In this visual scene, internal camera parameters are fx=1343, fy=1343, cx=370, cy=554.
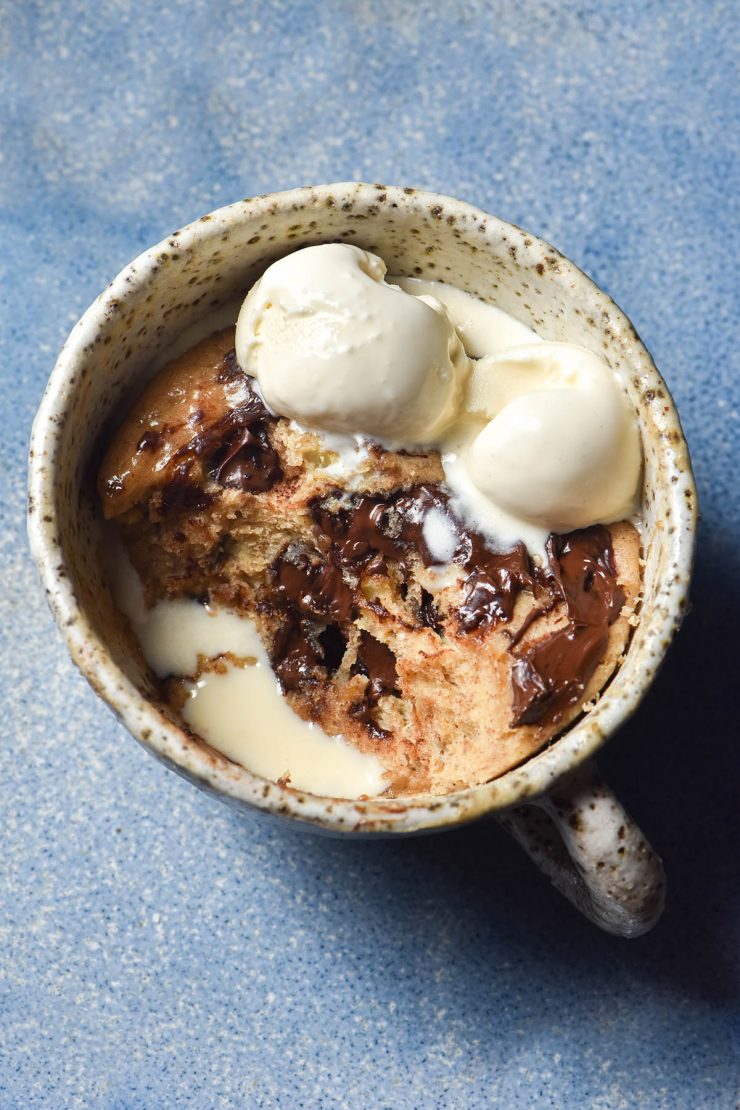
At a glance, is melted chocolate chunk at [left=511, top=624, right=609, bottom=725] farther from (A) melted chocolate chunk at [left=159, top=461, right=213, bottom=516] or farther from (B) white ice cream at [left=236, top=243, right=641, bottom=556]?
(A) melted chocolate chunk at [left=159, top=461, right=213, bottom=516]

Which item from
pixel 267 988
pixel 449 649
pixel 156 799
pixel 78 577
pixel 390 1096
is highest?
pixel 78 577

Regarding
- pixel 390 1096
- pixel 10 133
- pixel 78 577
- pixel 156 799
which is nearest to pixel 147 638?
pixel 78 577

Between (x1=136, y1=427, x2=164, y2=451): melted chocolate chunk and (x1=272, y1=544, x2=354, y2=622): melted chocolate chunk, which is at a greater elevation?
(x1=136, y1=427, x2=164, y2=451): melted chocolate chunk

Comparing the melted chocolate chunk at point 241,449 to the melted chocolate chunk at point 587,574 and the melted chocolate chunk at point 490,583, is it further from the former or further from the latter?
the melted chocolate chunk at point 587,574

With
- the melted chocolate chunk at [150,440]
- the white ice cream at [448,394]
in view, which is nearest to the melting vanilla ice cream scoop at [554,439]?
the white ice cream at [448,394]

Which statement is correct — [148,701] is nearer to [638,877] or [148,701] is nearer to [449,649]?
[449,649]

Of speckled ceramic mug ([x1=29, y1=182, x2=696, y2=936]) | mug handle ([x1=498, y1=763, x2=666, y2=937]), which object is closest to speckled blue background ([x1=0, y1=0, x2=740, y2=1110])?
speckled ceramic mug ([x1=29, y1=182, x2=696, y2=936])

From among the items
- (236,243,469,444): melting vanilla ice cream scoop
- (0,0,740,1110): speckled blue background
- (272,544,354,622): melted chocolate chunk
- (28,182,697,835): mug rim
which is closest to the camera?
(28,182,697,835): mug rim
